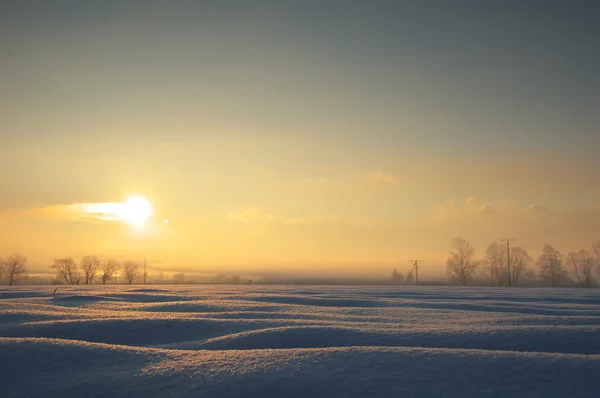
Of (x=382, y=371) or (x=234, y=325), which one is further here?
(x=234, y=325)

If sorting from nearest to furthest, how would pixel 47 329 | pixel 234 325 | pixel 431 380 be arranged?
pixel 431 380 < pixel 47 329 < pixel 234 325

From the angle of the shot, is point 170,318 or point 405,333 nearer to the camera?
point 405,333

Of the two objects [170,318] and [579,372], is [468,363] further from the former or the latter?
[170,318]

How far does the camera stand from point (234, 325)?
1592 cm

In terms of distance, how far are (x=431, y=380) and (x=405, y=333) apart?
470 cm

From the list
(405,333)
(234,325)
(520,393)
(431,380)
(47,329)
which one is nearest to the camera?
(520,393)

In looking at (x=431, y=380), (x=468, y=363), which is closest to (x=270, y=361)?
(x=431, y=380)

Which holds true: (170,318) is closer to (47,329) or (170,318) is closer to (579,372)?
(47,329)

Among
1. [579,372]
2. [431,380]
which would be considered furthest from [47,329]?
[579,372]

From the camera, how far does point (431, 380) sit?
8359mm

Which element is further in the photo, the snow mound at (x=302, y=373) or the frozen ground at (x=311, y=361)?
the frozen ground at (x=311, y=361)

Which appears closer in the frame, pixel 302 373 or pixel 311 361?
pixel 302 373

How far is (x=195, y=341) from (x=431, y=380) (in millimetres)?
8982

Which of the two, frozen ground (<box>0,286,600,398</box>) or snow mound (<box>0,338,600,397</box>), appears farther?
frozen ground (<box>0,286,600,398</box>)
